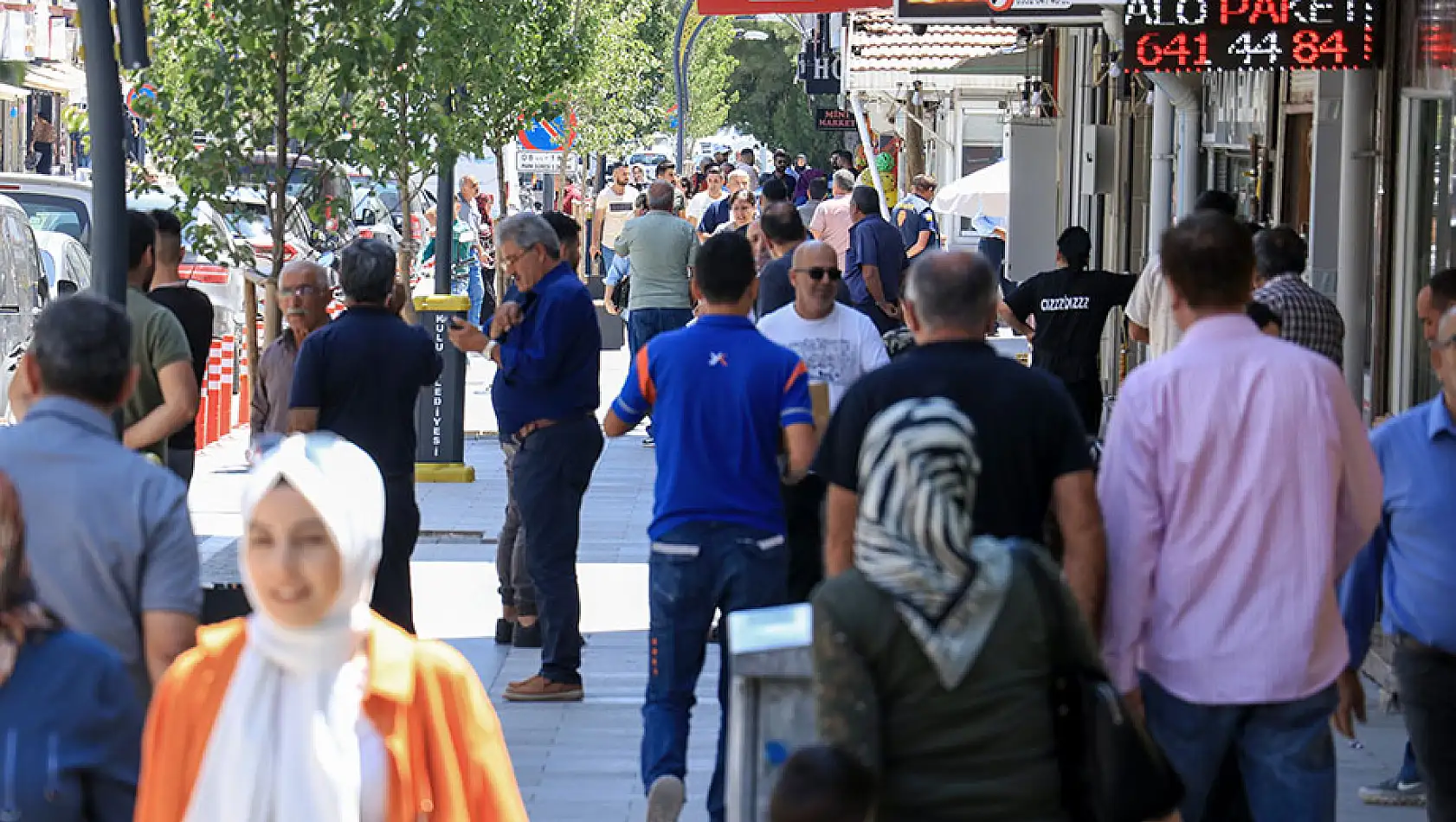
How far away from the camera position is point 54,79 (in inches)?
2067

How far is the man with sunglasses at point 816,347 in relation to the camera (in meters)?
8.52

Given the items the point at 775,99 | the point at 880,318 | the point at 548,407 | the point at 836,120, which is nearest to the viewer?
the point at 548,407

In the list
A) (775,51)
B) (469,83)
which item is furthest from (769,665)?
(775,51)

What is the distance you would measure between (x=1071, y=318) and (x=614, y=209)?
1493 cm

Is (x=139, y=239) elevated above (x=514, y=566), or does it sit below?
above

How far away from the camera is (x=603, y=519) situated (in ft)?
48.1

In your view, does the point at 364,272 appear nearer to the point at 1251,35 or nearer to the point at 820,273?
the point at 820,273

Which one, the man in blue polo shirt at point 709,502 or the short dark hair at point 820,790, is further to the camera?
the man in blue polo shirt at point 709,502

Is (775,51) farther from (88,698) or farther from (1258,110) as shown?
(88,698)


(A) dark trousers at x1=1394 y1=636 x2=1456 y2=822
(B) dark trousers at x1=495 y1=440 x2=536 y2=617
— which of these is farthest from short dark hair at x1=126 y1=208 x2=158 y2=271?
(A) dark trousers at x1=1394 y1=636 x2=1456 y2=822

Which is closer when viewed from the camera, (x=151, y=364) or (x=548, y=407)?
(x=151, y=364)

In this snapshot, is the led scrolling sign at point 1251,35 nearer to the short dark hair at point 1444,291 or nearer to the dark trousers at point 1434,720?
the short dark hair at point 1444,291

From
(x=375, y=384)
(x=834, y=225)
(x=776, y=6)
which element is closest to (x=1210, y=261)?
(x=375, y=384)

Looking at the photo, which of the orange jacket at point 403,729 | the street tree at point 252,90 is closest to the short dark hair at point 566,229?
the street tree at point 252,90
